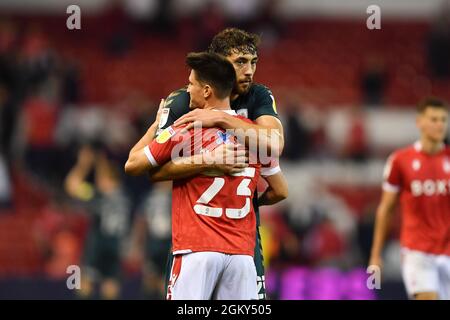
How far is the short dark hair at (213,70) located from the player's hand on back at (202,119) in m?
0.15

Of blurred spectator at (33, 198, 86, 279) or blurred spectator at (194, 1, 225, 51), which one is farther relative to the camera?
blurred spectator at (194, 1, 225, 51)

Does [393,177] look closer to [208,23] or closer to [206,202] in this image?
[206,202]

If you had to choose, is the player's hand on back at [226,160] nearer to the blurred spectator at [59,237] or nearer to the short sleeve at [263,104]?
the short sleeve at [263,104]

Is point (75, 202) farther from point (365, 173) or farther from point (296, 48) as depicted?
point (296, 48)

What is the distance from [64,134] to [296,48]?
226 inches

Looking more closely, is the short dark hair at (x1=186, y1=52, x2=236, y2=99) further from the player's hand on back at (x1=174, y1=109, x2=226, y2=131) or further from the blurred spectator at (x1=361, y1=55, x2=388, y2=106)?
the blurred spectator at (x1=361, y1=55, x2=388, y2=106)

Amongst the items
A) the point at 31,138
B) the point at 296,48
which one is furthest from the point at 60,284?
the point at 296,48

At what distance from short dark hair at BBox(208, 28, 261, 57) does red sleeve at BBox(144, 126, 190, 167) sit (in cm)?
68

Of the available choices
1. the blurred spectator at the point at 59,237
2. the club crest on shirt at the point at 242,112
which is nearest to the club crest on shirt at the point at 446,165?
the club crest on shirt at the point at 242,112

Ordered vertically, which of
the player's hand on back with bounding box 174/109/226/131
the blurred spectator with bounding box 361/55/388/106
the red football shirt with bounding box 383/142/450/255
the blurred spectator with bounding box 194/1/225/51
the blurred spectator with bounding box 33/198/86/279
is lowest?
the blurred spectator with bounding box 33/198/86/279

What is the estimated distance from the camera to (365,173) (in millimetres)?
16781

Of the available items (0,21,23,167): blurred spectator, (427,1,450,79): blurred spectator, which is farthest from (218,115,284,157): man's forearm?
(427,1,450,79): blurred spectator

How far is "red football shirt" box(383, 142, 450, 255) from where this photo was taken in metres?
8.63
